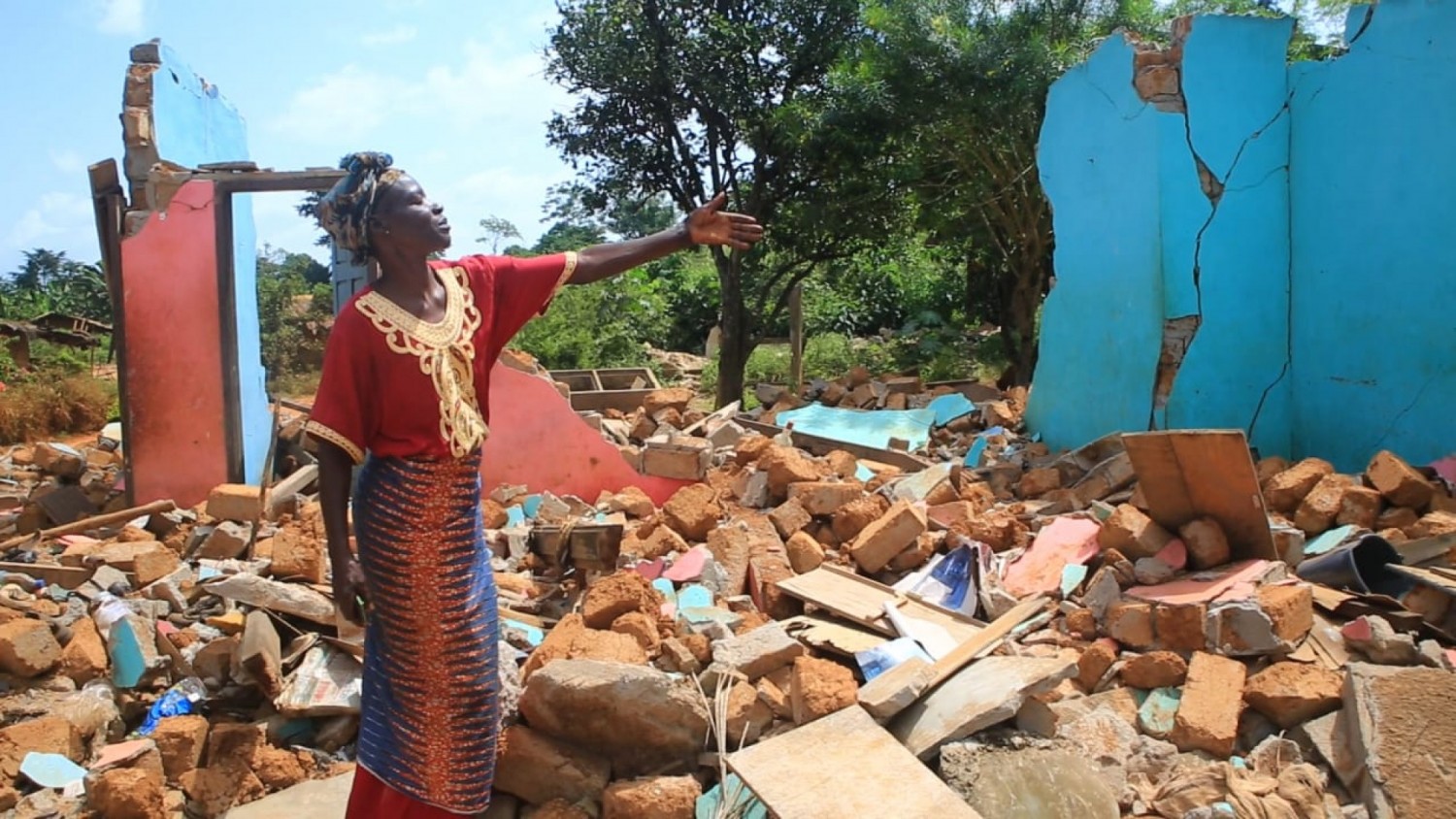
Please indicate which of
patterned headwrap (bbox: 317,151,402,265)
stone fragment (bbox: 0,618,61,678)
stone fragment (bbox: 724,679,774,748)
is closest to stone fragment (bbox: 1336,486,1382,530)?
stone fragment (bbox: 724,679,774,748)

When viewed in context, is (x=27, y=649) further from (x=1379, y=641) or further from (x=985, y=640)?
(x=1379, y=641)

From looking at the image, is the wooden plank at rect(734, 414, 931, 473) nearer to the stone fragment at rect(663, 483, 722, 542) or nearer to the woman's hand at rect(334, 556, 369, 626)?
the stone fragment at rect(663, 483, 722, 542)

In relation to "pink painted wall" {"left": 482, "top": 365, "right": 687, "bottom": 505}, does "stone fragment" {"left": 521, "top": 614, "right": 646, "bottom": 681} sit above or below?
below

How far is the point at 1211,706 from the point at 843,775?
1264mm

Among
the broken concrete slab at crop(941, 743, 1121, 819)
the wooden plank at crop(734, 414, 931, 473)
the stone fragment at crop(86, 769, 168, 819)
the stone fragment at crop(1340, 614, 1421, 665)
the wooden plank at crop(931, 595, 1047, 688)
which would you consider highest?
the wooden plank at crop(734, 414, 931, 473)

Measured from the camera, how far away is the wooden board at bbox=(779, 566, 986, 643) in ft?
12.8

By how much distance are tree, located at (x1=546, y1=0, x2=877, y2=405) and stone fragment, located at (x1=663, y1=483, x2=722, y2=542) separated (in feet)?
19.3

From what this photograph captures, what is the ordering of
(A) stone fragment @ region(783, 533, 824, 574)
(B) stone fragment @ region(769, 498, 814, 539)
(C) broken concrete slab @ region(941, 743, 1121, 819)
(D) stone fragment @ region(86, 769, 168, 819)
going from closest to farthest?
(C) broken concrete slab @ region(941, 743, 1121, 819)
(D) stone fragment @ region(86, 769, 168, 819)
(A) stone fragment @ region(783, 533, 824, 574)
(B) stone fragment @ region(769, 498, 814, 539)

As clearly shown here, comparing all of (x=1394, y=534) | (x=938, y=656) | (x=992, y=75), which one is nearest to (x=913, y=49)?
(x=992, y=75)

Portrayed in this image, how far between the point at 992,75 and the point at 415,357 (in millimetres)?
7990

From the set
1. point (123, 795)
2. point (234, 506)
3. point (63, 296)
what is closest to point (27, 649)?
point (123, 795)

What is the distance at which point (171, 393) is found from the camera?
252 inches

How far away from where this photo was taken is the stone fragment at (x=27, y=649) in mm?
3744

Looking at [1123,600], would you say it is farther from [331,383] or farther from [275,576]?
[275,576]
